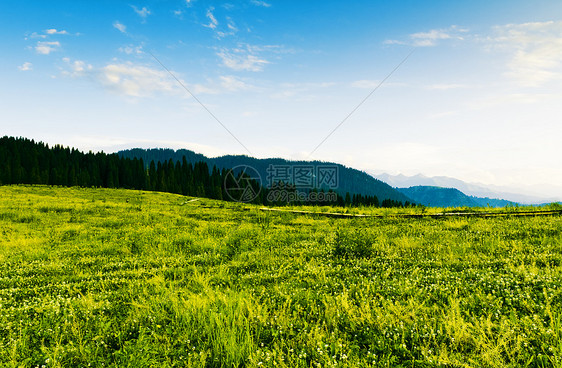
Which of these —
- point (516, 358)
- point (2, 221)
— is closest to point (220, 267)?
point (516, 358)

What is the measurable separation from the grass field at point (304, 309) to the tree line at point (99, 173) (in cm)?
9447

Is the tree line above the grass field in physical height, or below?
above

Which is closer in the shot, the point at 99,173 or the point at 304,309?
the point at 304,309

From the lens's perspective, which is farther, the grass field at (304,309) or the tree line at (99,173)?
the tree line at (99,173)

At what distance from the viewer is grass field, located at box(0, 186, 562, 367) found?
12.6 ft

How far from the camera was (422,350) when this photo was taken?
3701mm

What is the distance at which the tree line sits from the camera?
4031 inches

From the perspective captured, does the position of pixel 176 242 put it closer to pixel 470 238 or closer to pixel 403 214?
pixel 470 238

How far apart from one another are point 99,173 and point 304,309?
136666 mm

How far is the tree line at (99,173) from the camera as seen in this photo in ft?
336

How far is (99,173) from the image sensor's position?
117m

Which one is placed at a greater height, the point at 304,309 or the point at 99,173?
the point at 99,173

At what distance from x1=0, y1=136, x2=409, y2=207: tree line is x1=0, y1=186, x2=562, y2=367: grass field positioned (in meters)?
94.5

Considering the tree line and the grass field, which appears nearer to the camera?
the grass field
